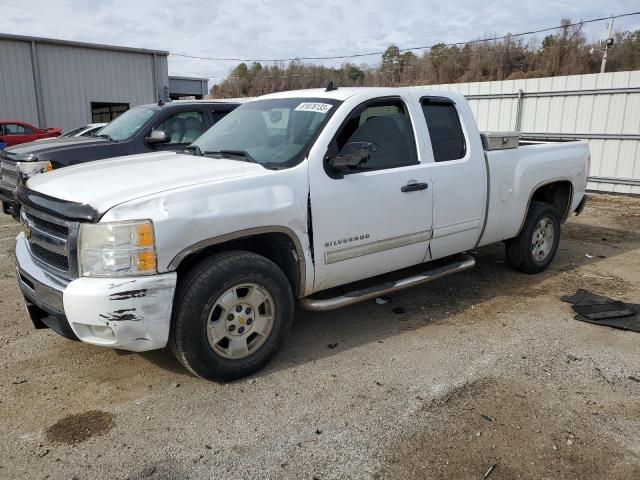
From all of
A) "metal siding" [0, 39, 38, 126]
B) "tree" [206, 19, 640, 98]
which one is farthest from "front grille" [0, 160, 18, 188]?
"tree" [206, 19, 640, 98]

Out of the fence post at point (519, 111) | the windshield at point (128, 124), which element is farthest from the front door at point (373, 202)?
the fence post at point (519, 111)

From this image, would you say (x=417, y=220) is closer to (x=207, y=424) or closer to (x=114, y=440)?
(x=207, y=424)

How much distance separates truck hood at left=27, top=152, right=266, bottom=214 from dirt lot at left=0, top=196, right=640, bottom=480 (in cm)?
127

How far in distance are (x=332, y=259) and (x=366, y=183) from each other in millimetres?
642

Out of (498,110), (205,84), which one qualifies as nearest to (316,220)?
(498,110)

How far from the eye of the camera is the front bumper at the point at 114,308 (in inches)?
120

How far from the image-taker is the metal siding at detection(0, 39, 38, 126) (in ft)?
72.7

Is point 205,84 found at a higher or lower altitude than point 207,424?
higher

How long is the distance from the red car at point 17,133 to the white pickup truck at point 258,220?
17.8 metres

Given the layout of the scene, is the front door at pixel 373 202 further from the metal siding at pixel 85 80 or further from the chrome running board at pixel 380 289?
the metal siding at pixel 85 80

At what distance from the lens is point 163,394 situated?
344cm

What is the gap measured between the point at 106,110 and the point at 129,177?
2528 centimetres

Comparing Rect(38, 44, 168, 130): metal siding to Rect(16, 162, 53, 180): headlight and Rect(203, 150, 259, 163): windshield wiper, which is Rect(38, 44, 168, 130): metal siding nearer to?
Rect(16, 162, 53, 180): headlight

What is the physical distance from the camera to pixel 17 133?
19828 millimetres
